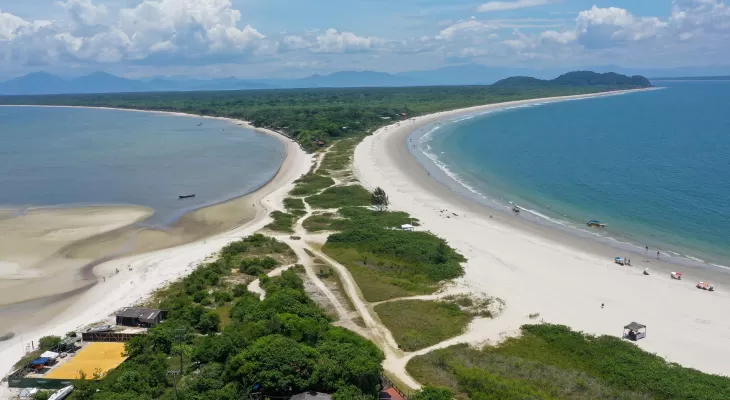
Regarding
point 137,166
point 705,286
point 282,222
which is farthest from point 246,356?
point 137,166

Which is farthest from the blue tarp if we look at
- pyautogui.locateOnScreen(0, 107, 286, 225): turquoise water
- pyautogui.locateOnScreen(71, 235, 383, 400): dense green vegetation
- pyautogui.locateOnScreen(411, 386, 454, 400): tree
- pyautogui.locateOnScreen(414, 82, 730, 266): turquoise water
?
pyautogui.locateOnScreen(414, 82, 730, 266): turquoise water

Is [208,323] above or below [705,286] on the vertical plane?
below

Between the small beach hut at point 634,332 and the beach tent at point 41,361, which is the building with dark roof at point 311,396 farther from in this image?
the small beach hut at point 634,332

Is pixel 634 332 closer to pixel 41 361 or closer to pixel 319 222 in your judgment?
pixel 319 222

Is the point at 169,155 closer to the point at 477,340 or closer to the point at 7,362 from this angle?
the point at 7,362

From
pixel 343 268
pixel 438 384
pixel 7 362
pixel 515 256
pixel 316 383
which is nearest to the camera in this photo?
pixel 316 383

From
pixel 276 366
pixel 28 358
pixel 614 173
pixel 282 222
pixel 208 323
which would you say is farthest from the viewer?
pixel 614 173

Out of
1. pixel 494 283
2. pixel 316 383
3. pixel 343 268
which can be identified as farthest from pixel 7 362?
pixel 494 283

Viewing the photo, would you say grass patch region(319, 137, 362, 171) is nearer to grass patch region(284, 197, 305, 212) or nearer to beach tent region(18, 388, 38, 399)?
grass patch region(284, 197, 305, 212)
